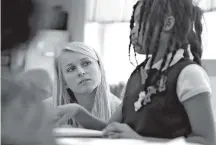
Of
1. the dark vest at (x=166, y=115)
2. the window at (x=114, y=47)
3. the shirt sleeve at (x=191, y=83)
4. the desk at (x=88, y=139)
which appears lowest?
the desk at (x=88, y=139)

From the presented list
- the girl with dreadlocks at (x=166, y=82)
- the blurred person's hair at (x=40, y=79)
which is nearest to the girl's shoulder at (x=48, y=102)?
the blurred person's hair at (x=40, y=79)

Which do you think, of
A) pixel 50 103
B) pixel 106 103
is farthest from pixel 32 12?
pixel 106 103

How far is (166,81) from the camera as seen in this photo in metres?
0.61

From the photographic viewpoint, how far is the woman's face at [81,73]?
0.63 metres

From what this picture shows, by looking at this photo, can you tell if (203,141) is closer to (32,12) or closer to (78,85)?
(78,85)

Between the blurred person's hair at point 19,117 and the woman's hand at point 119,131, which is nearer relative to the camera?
the blurred person's hair at point 19,117

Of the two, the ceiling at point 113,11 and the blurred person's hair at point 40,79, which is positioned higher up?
the ceiling at point 113,11

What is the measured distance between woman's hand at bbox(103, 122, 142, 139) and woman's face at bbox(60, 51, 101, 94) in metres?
0.07

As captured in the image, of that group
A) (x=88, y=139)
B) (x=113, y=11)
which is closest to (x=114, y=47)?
(x=113, y=11)

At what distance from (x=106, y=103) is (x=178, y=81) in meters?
0.13

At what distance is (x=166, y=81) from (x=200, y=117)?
0.08 metres

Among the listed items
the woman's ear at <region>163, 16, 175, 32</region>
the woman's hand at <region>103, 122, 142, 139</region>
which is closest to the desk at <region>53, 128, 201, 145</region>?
the woman's hand at <region>103, 122, 142, 139</region>

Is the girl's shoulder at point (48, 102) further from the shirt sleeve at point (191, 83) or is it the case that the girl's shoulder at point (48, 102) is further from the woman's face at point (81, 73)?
the shirt sleeve at point (191, 83)

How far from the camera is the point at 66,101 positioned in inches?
24.4
